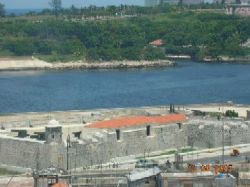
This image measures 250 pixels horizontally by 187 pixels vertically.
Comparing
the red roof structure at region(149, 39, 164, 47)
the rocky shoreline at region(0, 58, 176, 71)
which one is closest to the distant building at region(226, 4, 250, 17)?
the red roof structure at region(149, 39, 164, 47)

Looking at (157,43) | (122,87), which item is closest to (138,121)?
(122,87)

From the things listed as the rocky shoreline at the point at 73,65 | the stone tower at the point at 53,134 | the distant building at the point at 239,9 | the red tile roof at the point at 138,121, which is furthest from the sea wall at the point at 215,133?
the distant building at the point at 239,9

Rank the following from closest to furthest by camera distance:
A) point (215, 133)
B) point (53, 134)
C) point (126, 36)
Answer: point (53, 134), point (215, 133), point (126, 36)

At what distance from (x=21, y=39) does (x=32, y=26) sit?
8.60m

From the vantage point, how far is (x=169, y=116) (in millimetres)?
28594

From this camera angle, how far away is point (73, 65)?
267 feet

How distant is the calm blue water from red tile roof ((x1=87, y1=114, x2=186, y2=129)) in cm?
1936

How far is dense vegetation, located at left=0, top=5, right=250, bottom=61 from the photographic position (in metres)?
85.8

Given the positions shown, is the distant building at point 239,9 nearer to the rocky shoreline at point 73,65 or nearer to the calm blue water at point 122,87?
the rocky shoreline at point 73,65

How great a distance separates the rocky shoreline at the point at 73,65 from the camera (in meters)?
80.6

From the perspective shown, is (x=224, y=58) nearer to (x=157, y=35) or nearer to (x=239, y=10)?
(x=157, y=35)

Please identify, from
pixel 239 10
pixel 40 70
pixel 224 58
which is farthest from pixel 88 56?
pixel 239 10

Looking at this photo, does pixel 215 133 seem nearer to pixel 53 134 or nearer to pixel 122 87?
pixel 53 134

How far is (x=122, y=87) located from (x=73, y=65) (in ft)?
67.1
